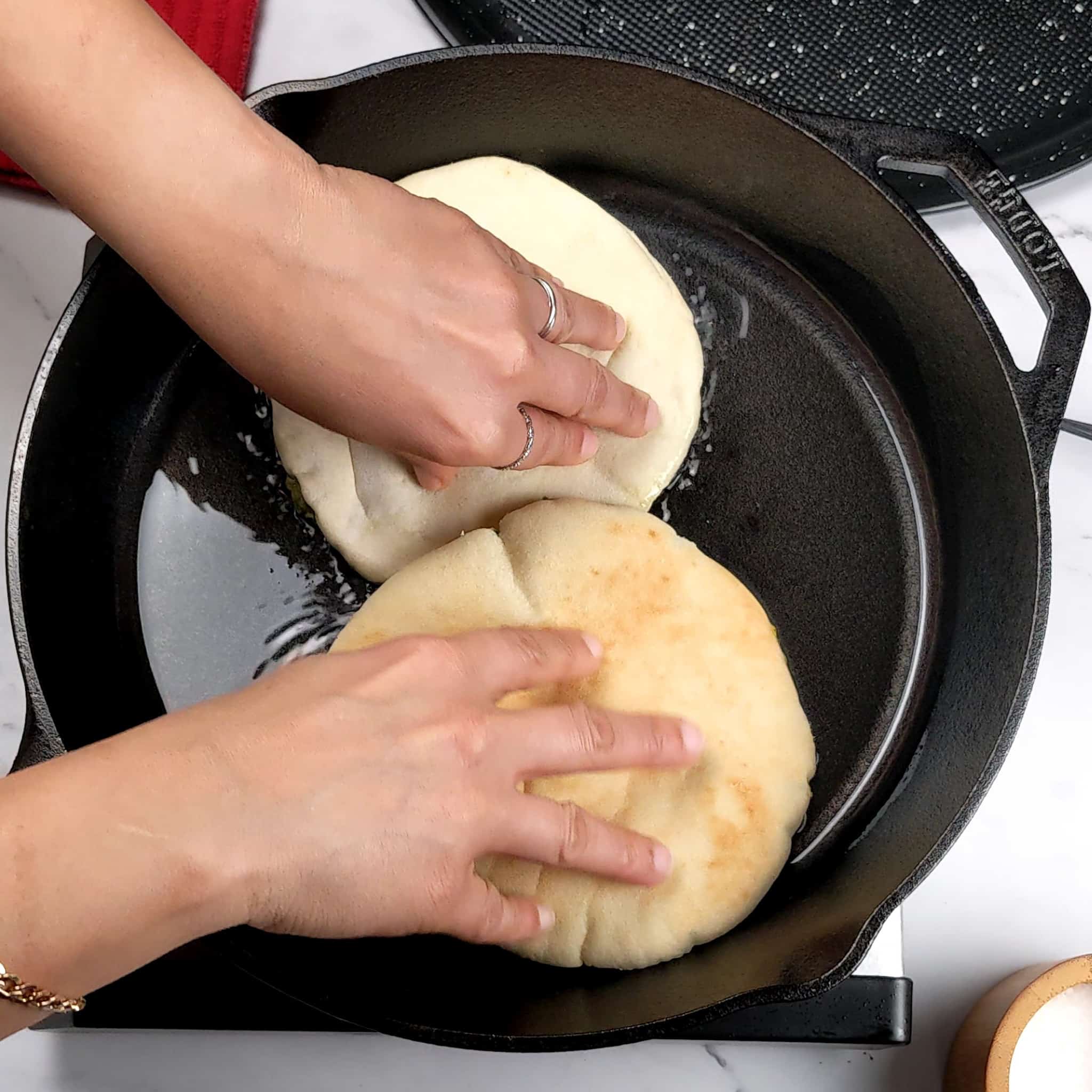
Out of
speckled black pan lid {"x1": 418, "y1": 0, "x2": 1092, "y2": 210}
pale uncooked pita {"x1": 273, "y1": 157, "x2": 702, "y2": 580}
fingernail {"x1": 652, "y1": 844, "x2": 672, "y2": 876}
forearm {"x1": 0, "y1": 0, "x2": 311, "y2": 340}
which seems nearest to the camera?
forearm {"x1": 0, "y1": 0, "x2": 311, "y2": 340}

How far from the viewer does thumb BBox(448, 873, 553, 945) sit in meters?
0.69

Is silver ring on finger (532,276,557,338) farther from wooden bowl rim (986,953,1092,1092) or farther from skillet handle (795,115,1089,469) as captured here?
wooden bowl rim (986,953,1092,1092)

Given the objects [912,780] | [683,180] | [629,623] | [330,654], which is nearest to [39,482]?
[330,654]

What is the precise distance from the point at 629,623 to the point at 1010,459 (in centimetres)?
36

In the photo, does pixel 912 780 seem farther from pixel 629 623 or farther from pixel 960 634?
pixel 629 623

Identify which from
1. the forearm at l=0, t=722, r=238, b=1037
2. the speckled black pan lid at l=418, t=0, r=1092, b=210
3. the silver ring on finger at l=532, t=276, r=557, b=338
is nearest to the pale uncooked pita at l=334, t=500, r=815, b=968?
the silver ring on finger at l=532, t=276, r=557, b=338

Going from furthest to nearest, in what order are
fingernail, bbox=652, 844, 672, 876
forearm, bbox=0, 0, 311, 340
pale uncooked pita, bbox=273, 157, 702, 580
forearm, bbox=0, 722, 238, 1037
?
pale uncooked pita, bbox=273, 157, 702, 580
fingernail, bbox=652, 844, 672, 876
forearm, bbox=0, 0, 311, 340
forearm, bbox=0, 722, 238, 1037

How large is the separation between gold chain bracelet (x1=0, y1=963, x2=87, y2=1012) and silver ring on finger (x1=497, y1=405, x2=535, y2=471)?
1.40ft

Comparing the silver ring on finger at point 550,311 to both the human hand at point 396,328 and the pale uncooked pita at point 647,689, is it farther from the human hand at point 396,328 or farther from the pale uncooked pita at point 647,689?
the pale uncooked pita at point 647,689

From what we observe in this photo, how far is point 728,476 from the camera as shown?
932 mm

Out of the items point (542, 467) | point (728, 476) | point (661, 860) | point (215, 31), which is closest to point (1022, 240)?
point (728, 476)

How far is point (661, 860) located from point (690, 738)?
9 centimetres

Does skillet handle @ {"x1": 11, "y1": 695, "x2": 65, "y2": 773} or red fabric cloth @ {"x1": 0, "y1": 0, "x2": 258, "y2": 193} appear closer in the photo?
skillet handle @ {"x1": 11, "y1": 695, "x2": 65, "y2": 773}

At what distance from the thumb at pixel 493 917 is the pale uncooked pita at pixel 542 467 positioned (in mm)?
297
